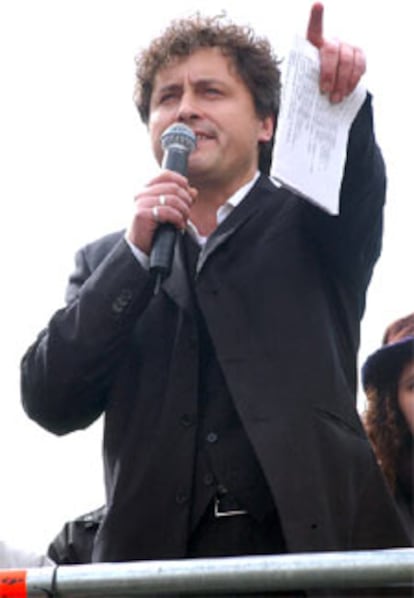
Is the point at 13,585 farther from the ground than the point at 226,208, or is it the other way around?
the point at 226,208

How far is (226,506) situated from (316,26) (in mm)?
1007

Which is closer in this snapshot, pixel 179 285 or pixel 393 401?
pixel 179 285

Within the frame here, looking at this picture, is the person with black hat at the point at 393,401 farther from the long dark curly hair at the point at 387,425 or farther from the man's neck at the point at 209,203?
the man's neck at the point at 209,203

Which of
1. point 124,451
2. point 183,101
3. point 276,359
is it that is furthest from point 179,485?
point 183,101

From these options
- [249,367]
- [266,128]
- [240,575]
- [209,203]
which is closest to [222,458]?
[249,367]

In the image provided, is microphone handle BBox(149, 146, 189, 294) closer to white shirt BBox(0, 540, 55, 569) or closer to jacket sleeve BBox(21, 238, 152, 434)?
jacket sleeve BBox(21, 238, 152, 434)

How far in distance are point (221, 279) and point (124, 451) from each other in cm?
44

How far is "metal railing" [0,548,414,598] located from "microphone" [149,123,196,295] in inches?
28.5

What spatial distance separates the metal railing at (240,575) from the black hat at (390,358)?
163 centimetres

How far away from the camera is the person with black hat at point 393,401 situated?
336cm

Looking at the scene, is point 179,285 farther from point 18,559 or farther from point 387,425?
point 387,425

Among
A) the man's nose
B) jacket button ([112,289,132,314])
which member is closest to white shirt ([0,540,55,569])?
jacket button ([112,289,132,314])

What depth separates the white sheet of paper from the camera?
238 cm

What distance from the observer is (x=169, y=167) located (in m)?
2.54
